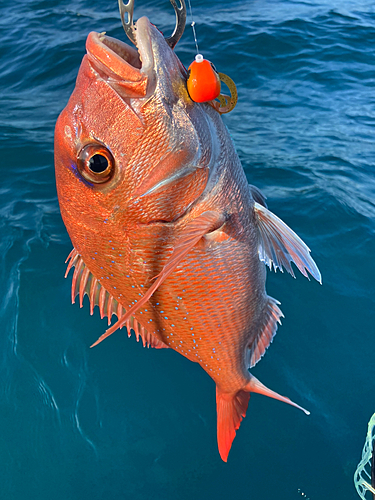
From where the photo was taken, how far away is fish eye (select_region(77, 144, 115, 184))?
1647 mm

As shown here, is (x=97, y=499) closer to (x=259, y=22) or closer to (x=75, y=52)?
(x=75, y=52)

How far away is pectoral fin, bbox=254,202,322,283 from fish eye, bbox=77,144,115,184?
0.79 meters

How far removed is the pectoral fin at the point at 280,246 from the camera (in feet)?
6.65

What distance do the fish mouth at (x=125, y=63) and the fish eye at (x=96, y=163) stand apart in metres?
0.24

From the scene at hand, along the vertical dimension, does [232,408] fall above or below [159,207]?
below

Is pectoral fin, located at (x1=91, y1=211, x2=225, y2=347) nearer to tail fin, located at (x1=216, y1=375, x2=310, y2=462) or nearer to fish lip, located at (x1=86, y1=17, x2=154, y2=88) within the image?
fish lip, located at (x1=86, y1=17, x2=154, y2=88)

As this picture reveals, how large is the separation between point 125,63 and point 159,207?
1.85 ft

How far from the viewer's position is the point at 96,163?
166cm

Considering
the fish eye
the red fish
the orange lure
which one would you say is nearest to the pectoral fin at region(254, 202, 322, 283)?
the red fish

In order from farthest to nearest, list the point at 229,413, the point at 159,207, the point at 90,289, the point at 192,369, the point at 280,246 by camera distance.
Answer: the point at 192,369, the point at 229,413, the point at 90,289, the point at 280,246, the point at 159,207

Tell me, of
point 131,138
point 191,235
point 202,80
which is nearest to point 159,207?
point 191,235

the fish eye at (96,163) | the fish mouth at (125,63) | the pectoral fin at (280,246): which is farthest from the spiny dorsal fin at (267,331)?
the fish mouth at (125,63)

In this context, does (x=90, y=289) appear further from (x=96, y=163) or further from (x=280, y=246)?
(x=280, y=246)

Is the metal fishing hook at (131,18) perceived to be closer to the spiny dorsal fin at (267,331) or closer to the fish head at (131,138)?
the fish head at (131,138)
